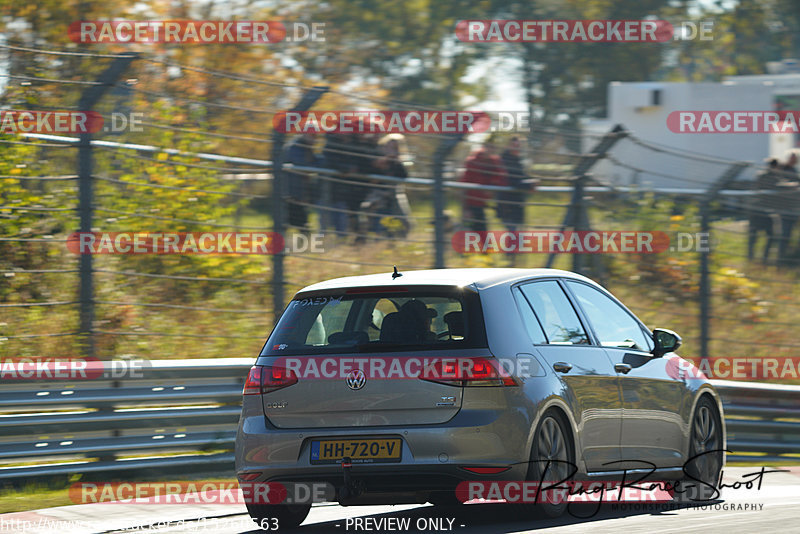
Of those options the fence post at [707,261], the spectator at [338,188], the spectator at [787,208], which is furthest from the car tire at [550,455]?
the spectator at [787,208]

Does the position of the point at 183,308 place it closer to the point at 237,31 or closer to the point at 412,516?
the point at 412,516

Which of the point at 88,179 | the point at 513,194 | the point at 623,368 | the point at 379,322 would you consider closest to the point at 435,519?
the point at 379,322

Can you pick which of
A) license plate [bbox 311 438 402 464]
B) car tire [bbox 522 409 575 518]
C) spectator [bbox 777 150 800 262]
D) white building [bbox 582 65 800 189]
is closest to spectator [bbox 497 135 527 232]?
spectator [bbox 777 150 800 262]

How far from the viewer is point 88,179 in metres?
11.1

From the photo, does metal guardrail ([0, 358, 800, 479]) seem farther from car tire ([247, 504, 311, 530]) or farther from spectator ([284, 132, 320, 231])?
spectator ([284, 132, 320, 231])

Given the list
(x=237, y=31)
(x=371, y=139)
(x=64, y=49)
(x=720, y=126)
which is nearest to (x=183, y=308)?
(x=371, y=139)

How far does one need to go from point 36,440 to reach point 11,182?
4.13 metres

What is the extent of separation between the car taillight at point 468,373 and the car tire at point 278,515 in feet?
4.38

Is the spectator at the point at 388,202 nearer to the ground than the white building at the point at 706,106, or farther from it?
nearer to the ground

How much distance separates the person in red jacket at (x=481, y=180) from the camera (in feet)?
44.8

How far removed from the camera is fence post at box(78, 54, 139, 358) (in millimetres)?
11016

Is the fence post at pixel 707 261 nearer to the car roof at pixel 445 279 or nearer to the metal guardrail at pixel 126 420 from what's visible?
the metal guardrail at pixel 126 420

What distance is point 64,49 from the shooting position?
1925 cm

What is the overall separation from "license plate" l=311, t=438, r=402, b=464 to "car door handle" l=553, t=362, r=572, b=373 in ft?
3.61
